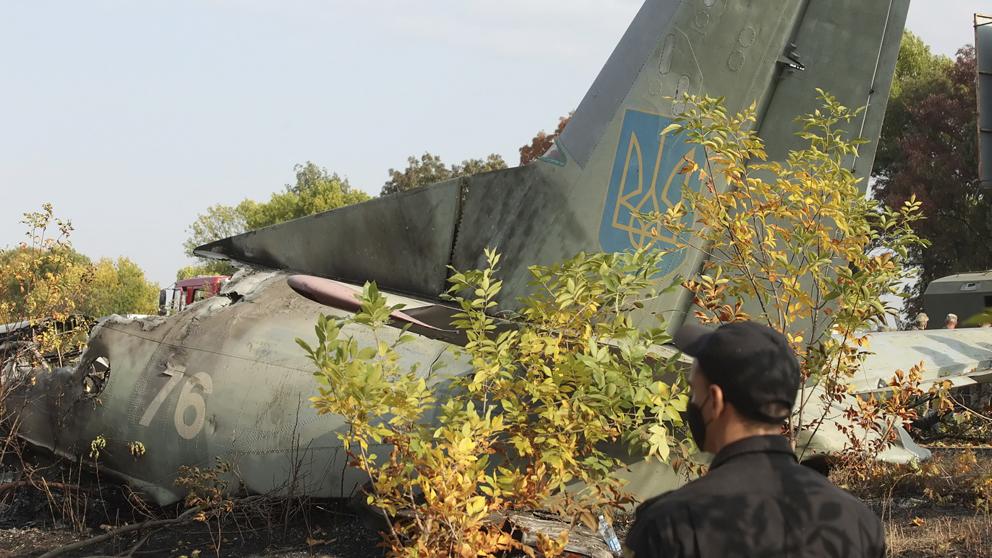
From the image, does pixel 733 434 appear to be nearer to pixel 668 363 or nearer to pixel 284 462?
pixel 668 363

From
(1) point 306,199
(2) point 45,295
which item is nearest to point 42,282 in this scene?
(2) point 45,295

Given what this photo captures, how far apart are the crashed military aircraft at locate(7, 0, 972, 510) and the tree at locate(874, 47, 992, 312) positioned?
24835 mm

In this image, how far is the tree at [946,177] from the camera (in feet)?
102

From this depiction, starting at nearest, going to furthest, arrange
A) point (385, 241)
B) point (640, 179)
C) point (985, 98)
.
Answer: point (640, 179) < point (385, 241) < point (985, 98)

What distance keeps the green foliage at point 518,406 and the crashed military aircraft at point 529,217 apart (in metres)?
2.01

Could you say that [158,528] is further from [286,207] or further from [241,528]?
[286,207]

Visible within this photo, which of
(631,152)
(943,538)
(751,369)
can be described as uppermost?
(631,152)

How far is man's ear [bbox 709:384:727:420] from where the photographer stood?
2.12 meters

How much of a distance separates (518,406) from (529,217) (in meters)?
2.59

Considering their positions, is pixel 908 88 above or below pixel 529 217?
above

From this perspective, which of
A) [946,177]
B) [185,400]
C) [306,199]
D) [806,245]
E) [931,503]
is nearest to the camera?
[806,245]

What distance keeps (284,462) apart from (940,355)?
259 inches

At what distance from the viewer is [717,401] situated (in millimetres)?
2127

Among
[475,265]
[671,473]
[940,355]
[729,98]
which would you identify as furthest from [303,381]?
[940,355]
